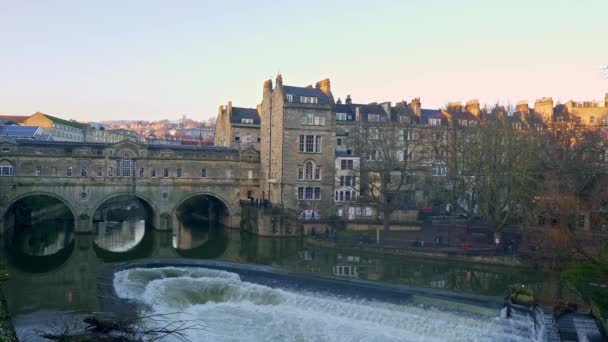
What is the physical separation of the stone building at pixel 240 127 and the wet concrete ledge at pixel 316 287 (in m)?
32.5

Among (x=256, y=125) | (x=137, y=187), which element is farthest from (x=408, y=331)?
(x=256, y=125)

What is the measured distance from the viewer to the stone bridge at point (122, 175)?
43375 mm

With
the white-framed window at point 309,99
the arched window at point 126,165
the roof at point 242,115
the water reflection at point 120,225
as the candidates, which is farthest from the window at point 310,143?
the roof at point 242,115

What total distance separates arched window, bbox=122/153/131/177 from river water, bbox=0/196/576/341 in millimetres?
7196

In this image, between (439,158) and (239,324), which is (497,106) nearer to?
(439,158)

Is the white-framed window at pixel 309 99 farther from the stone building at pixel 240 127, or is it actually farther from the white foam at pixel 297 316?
the white foam at pixel 297 316

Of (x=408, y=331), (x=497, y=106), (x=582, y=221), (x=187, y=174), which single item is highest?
(x=497, y=106)

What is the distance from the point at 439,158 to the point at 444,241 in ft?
31.1

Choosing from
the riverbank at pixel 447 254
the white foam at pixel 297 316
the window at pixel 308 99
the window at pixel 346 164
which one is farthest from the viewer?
the window at pixel 308 99

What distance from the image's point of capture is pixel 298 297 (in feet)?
82.8

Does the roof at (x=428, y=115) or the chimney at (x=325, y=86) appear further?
the roof at (x=428, y=115)

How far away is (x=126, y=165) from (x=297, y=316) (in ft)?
97.2

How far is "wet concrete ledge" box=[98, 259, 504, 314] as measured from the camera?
2419 cm

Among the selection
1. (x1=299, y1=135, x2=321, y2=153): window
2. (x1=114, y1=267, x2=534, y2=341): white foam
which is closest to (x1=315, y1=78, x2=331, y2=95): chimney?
(x1=299, y1=135, x2=321, y2=153): window
